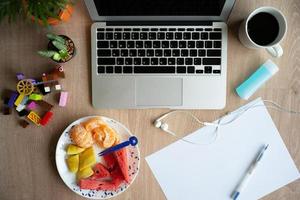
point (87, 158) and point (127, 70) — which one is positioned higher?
point (127, 70)

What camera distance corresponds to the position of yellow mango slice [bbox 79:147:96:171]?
76cm

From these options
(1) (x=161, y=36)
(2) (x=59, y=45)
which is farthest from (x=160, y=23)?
(2) (x=59, y=45)

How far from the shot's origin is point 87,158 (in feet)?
2.49

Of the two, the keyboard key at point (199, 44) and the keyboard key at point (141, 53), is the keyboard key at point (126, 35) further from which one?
the keyboard key at point (199, 44)

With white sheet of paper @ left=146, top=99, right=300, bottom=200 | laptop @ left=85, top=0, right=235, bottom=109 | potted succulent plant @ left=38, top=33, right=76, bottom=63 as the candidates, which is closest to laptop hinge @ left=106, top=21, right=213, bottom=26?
laptop @ left=85, top=0, right=235, bottom=109

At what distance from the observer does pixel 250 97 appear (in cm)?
77

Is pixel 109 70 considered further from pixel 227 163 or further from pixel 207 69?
pixel 227 163

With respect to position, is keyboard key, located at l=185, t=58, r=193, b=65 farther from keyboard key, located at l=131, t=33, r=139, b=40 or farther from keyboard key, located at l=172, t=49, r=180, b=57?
keyboard key, located at l=131, t=33, r=139, b=40

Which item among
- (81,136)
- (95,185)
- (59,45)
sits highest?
(59,45)

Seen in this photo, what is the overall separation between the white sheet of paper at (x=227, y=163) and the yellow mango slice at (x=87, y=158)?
0.13 meters

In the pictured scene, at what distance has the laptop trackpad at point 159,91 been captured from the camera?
2.48 ft

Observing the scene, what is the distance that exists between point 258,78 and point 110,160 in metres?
0.40

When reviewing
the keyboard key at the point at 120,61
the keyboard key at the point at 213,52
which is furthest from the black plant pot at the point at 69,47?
the keyboard key at the point at 213,52

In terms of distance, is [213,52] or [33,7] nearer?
[33,7]
